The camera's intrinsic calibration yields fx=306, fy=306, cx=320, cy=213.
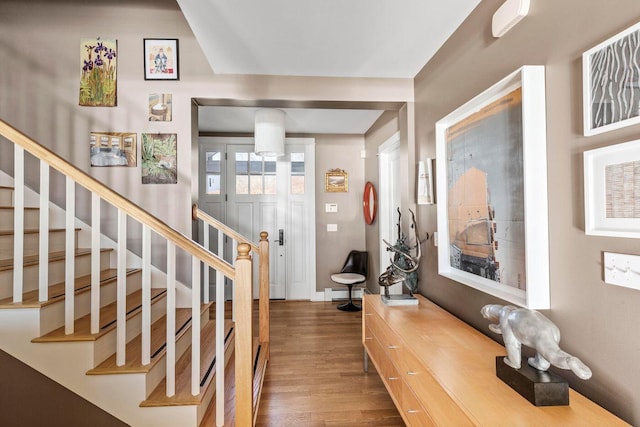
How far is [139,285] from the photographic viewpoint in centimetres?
263

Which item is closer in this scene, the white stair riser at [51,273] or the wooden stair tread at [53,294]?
the wooden stair tread at [53,294]

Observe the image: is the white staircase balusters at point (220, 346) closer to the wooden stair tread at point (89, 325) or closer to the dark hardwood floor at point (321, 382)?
the dark hardwood floor at point (321, 382)

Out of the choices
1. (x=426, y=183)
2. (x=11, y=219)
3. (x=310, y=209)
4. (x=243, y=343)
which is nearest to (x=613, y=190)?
(x=426, y=183)

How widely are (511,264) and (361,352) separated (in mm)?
1849

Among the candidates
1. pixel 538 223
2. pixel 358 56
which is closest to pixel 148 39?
pixel 358 56

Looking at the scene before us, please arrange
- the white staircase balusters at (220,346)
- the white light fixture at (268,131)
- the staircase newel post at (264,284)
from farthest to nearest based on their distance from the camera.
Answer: the white light fixture at (268,131)
the staircase newel post at (264,284)
the white staircase balusters at (220,346)

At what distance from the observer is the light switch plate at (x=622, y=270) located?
94 cm

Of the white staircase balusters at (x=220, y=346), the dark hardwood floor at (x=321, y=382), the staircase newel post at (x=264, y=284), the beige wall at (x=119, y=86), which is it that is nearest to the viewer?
the white staircase balusters at (x=220, y=346)

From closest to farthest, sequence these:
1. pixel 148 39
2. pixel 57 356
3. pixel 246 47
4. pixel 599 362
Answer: pixel 599 362, pixel 57 356, pixel 246 47, pixel 148 39

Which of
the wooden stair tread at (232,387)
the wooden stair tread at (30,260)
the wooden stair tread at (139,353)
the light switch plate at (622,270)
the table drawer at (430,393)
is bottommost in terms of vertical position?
the wooden stair tread at (232,387)

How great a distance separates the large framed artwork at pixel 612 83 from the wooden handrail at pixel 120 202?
5.37 feet

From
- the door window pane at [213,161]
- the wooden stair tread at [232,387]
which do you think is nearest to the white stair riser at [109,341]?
the wooden stair tread at [232,387]

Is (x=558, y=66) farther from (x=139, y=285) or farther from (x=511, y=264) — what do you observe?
(x=139, y=285)

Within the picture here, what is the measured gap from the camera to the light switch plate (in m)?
0.94
